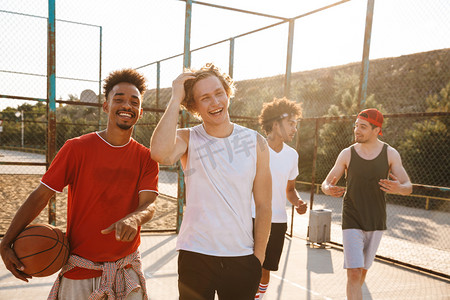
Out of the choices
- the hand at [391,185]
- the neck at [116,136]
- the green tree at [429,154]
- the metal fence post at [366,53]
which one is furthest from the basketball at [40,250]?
the green tree at [429,154]

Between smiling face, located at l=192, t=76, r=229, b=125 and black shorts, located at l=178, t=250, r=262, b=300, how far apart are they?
0.71 metres

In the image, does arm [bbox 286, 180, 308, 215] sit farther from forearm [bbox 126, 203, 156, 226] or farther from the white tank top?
forearm [bbox 126, 203, 156, 226]

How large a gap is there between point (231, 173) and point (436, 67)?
36299 millimetres

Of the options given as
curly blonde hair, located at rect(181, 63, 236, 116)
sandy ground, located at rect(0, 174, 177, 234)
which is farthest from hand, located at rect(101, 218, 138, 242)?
sandy ground, located at rect(0, 174, 177, 234)

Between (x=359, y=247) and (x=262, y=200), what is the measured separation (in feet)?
5.88

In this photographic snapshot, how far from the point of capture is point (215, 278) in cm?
184

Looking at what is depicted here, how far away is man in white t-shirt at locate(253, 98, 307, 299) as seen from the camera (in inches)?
134

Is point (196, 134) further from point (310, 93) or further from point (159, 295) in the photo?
point (310, 93)

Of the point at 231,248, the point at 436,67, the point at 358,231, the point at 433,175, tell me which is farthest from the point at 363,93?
the point at 436,67

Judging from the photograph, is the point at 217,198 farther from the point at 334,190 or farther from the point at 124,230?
the point at 334,190

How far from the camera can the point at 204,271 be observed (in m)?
1.83

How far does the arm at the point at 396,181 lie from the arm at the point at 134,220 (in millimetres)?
2183

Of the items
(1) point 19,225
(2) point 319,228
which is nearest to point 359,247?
(1) point 19,225

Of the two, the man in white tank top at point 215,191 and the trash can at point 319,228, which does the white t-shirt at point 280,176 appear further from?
the trash can at point 319,228
